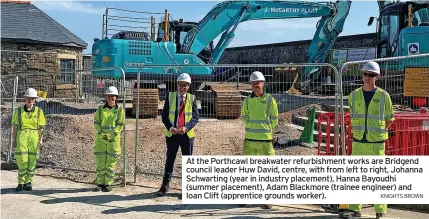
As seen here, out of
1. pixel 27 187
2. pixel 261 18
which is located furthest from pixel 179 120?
pixel 261 18

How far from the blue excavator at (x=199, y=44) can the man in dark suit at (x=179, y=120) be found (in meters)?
6.07

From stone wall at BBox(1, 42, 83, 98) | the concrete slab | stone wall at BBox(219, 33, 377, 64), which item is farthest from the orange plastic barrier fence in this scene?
stone wall at BBox(219, 33, 377, 64)

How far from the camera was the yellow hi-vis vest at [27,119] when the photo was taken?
779 cm

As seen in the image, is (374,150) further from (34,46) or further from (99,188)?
(34,46)

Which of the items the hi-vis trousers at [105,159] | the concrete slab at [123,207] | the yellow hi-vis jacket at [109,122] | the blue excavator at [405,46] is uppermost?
the blue excavator at [405,46]

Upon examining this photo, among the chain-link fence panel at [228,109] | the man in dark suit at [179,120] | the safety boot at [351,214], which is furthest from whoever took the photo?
the chain-link fence panel at [228,109]

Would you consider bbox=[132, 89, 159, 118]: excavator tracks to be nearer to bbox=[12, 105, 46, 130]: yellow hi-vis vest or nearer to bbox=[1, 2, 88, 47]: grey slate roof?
bbox=[12, 105, 46, 130]: yellow hi-vis vest

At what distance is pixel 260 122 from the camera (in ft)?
21.5

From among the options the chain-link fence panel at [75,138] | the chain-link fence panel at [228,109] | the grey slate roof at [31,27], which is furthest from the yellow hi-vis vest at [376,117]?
the grey slate roof at [31,27]

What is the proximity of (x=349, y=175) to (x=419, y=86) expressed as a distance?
426 cm

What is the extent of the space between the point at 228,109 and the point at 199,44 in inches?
124

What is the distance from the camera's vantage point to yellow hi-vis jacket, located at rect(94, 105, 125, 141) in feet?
25.1

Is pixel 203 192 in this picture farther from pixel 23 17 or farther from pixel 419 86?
pixel 23 17

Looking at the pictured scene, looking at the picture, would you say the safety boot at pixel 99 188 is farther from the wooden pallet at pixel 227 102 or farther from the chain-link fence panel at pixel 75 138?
the wooden pallet at pixel 227 102
